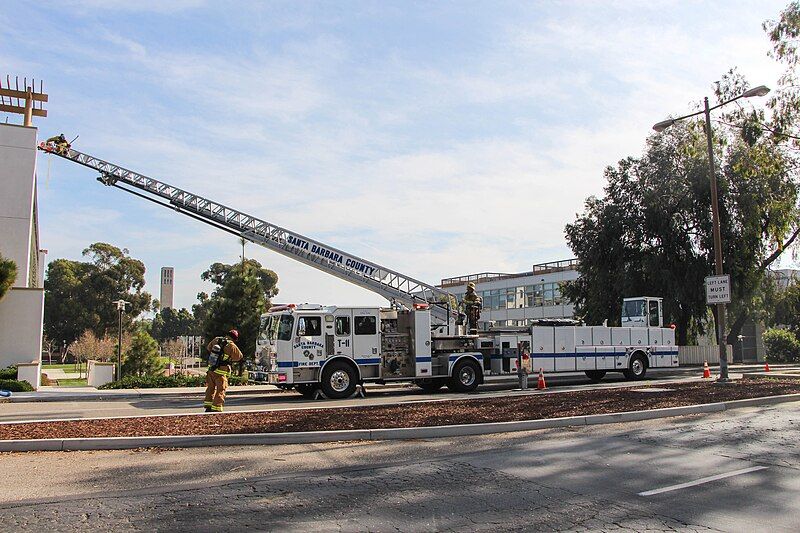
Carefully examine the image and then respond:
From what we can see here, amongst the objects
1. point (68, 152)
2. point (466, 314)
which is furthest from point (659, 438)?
point (68, 152)

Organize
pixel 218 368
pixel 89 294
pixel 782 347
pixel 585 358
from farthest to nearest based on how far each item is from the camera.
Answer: pixel 89 294 → pixel 782 347 → pixel 585 358 → pixel 218 368

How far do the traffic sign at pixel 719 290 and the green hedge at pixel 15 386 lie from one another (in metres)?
22.1

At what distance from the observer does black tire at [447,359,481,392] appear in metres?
20.5

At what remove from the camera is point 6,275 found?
23.0 m

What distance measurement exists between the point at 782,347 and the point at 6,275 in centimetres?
4858

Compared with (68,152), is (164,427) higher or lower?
lower

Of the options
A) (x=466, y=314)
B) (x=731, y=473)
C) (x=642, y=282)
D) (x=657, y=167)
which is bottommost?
(x=731, y=473)

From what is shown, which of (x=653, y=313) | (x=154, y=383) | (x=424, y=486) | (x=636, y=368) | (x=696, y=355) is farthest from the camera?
(x=696, y=355)

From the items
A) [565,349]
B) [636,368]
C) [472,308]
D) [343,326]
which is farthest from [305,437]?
[636,368]

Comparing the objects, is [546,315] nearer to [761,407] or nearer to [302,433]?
[761,407]

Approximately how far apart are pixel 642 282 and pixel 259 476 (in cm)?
3398

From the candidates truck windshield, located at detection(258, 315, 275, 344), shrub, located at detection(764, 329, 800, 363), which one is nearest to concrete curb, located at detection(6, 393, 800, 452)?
truck windshield, located at detection(258, 315, 275, 344)

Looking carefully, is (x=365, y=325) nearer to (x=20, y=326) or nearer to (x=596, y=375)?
(x=596, y=375)

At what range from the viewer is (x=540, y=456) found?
9.05m
